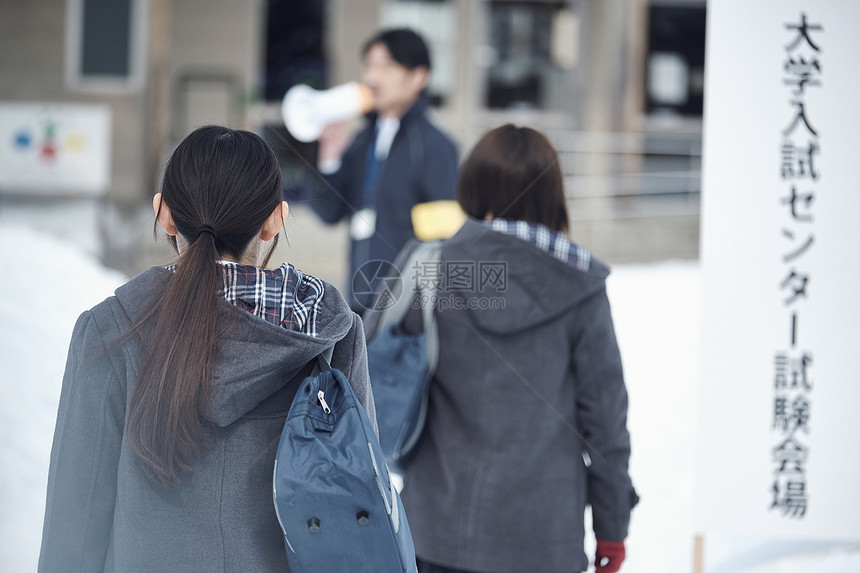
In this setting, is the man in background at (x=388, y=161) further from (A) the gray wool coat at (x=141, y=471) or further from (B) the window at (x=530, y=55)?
(B) the window at (x=530, y=55)

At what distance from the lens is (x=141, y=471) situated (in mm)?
1168

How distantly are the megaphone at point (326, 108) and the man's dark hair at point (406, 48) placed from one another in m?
0.17

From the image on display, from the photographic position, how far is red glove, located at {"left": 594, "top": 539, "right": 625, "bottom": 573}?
5.96 ft

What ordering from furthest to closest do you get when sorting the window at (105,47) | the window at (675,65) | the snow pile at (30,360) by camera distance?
the window at (675,65)
the window at (105,47)
the snow pile at (30,360)

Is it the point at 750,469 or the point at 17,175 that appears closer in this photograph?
the point at 750,469

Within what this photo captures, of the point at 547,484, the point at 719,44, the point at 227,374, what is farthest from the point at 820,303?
the point at 227,374

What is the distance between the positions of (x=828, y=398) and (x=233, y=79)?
7.87 m

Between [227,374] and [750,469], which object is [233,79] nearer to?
[750,469]

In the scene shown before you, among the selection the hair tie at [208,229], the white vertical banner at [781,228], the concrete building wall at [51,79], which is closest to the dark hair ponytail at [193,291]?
the hair tie at [208,229]

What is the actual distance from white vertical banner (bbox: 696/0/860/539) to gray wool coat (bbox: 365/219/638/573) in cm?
83

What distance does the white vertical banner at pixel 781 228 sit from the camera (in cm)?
246

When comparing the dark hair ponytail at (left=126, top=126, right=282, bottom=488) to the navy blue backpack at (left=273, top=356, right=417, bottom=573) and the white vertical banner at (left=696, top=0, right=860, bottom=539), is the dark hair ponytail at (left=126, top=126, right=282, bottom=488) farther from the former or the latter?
the white vertical banner at (left=696, top=0, right=860, bottom=539)

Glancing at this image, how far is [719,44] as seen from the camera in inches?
96.9

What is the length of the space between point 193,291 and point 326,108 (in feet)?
6.99
